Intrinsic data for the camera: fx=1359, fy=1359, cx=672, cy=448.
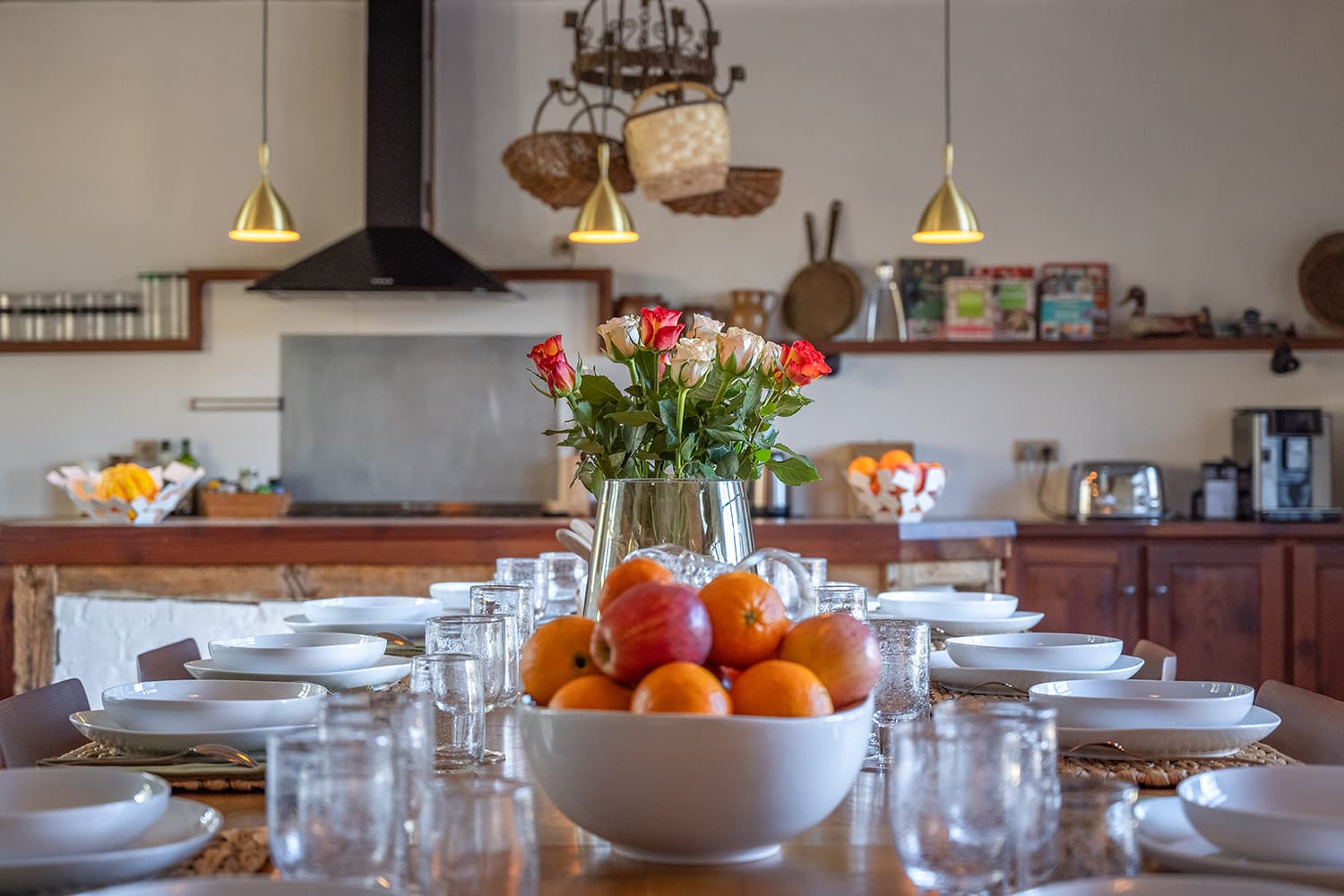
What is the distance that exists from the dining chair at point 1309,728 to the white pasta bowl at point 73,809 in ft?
4.01

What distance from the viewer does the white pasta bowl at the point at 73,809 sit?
0.93 meters

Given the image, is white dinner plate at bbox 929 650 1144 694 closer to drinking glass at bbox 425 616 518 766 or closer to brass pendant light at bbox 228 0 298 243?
drinking glass at bbox 425 616 518 766

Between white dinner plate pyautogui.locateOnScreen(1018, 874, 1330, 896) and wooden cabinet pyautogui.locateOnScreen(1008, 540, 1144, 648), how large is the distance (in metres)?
4.18

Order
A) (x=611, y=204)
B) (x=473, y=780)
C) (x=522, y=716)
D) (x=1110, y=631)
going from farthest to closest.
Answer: (x=1110, y=631) < (x=611, y=204) < (x=522, y=716) < (x=473, y=780)

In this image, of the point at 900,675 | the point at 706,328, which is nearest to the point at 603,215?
the point at 706,328

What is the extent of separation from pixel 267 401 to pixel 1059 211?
3.41 meters

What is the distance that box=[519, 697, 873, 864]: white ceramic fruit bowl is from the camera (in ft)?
3.09

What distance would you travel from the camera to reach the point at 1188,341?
5.46 meters

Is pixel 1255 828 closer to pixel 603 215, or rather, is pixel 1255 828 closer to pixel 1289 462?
pixel 603 215

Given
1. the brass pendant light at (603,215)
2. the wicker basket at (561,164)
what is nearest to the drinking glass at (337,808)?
the brass pendant light at (603,215)

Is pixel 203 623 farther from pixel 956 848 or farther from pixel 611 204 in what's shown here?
pixel 956 848

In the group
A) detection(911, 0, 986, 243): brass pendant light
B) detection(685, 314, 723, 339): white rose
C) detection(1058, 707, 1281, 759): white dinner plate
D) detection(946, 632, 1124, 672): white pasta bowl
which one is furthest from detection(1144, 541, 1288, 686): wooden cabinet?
detection(1058, 707, 1281, 759): white dinner plate

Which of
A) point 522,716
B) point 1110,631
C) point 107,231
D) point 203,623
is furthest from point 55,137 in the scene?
point 522,716

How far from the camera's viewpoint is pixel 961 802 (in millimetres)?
868
